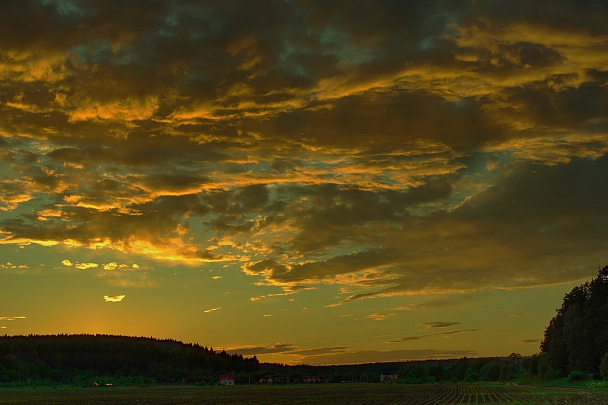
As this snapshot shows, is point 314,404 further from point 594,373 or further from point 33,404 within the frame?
point 594,373

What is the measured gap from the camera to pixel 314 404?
69500 mm

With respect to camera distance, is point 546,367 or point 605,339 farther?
point 546,367

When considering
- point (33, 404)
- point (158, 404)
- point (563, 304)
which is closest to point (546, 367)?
point (563, 304)

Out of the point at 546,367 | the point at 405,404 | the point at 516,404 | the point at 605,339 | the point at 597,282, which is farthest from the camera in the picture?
the point at 546,367

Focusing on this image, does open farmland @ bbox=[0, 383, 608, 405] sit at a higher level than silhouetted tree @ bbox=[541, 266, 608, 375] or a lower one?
lower

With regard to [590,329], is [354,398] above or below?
below

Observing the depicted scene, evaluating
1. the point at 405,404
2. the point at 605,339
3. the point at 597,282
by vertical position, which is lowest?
the point at 405,404

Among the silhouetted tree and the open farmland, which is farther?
the silhouetted tree

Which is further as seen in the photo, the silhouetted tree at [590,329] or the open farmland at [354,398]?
the silhouetted tree at [590,329]

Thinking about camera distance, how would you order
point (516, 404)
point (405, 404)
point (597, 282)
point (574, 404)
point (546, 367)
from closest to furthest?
point (574, 404) < point (516, 404) < point (405, 404) < point (597, 282) < point (546, 367)

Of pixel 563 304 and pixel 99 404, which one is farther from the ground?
pixel 563 304

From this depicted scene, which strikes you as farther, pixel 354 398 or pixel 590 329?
pixel 590 329

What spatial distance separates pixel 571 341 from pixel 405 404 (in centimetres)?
5456

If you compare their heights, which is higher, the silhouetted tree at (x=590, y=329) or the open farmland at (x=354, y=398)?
the silhouetted tree at (x=590, y=329)
